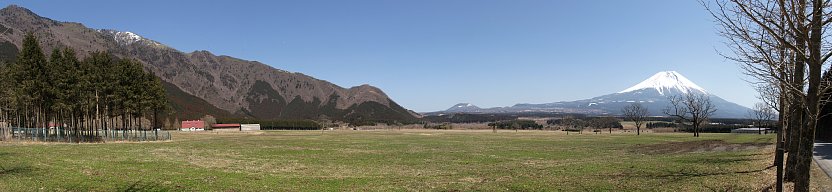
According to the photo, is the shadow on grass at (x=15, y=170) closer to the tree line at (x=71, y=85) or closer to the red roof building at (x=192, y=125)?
the tree line at (x=71, y=85)

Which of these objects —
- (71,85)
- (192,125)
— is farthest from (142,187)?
(192,125)

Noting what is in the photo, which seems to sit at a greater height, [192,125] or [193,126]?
[192,125]

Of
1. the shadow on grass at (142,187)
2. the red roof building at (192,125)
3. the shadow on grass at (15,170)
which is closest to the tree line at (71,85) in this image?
the shadow on grass at (15,170)

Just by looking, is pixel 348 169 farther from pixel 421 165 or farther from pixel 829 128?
pixel 829 128

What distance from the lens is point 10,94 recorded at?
62.9 m

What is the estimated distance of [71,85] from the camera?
67.2m

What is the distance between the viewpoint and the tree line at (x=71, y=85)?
214ft

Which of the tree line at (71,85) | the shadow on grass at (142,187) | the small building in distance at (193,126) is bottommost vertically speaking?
the small building in distance at (193,126)

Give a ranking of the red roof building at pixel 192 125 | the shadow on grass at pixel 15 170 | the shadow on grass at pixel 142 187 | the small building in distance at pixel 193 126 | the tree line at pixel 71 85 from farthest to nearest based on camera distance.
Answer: the red roof building at pixel 192 125
the small building in distance at pixel 193 126
the tree line at pixel 71 85
the shadow on grass at pixel 15 170
the shadow on grass at pixel 142 187

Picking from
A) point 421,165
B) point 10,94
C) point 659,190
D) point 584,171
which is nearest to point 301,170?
point 421,165

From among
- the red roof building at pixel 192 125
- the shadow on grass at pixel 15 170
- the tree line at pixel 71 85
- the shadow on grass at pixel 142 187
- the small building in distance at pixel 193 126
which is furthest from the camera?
the red roof building at pixel 192 125

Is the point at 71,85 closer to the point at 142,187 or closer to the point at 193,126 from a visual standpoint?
the point at 142,187

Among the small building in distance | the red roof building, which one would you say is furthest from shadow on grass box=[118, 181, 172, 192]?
the red roof building

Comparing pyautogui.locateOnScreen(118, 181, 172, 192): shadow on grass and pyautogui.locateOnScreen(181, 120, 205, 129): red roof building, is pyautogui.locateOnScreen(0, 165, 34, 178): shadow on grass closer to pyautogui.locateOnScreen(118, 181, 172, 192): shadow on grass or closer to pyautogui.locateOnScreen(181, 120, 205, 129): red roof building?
pyautogui.locateOnScreen(118, 181, 172, 192): shadow on grass
